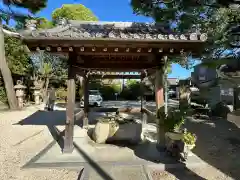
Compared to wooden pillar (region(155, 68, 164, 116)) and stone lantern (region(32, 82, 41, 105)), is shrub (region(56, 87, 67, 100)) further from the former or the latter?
wooden pillar (region(155, 68, 164, 116))

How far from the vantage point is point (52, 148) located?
220 inches

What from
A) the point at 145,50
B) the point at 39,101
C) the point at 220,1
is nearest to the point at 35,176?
the point at 145,50

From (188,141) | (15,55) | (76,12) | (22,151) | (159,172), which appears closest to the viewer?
(159,172)

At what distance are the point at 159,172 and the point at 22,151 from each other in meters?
3.32

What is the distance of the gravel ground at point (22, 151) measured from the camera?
4.06 m

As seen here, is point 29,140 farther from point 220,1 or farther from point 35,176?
point 220,1

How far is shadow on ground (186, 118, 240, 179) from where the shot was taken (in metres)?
4.57

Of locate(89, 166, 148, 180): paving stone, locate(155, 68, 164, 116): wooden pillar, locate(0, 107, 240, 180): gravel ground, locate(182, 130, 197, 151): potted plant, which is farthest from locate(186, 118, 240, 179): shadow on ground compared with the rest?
locate(89, 166, 148, 180): paving stone

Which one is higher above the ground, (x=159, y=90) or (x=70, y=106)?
(x=159, y=90)

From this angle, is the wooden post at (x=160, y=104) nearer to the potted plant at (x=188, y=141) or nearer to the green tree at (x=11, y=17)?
the potted plant at (x=188, y=141)

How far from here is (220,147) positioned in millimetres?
6078

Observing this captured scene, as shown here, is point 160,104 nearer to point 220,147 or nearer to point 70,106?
point 70,106

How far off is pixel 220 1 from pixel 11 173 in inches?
164

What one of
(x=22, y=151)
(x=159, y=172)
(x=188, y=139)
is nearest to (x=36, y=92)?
(x=22, y=151)
